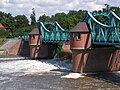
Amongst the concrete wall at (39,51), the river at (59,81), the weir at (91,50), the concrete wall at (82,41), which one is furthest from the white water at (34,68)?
the concrete wall at (39,51)

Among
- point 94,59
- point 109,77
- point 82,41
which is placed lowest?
point 109,77

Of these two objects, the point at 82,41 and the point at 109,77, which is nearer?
the point at 109,77

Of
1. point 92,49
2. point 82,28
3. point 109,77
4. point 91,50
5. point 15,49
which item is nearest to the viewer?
point 109,77

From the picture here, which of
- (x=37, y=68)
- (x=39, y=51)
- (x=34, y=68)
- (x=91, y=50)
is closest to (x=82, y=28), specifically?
(x=91, y=50)

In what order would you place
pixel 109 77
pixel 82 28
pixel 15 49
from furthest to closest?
pixel 15 49
pixel 82 28
pixel 109 77

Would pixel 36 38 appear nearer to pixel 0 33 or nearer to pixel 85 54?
pixel 85 54

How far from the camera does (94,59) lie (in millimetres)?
46250

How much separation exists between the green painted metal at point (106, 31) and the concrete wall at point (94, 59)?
1.74 metres

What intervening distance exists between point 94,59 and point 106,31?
4733 mm

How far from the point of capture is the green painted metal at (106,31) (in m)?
40.9

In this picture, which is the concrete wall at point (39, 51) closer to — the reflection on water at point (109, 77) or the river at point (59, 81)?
the river at point (59, 81)

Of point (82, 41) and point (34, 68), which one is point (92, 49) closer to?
point (82, 41)

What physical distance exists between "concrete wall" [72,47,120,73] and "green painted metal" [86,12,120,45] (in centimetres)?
174

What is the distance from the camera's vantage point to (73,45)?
46.8 metres
